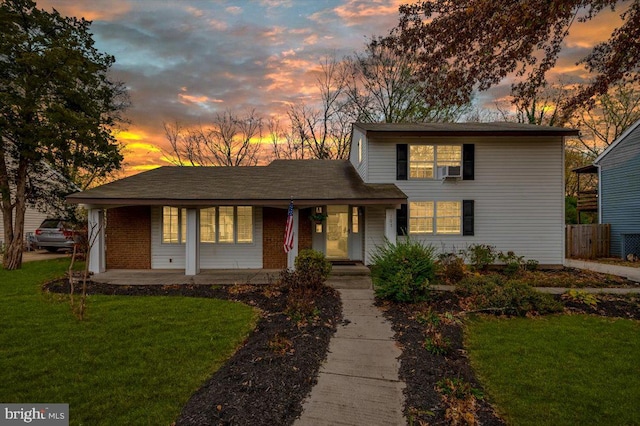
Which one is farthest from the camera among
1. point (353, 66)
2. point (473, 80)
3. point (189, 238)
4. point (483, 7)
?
point (353, 66)

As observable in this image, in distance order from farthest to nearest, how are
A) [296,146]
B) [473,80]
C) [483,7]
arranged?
[296,146] → [473,80] → [483,7]

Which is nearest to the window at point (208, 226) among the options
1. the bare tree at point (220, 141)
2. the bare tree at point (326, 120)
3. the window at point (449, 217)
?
the window at point (449, 217)

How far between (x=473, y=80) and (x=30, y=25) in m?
15.2

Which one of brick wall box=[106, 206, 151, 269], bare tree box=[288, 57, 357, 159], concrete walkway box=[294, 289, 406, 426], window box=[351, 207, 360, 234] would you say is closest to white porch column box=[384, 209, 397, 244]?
window box=[351, 207, 360, 234]

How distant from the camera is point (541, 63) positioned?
5473mm

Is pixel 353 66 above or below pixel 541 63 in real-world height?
above

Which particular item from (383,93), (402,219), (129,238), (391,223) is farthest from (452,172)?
(383,93)

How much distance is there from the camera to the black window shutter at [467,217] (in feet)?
41.4

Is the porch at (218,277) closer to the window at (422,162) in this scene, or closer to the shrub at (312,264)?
the shrub at (312,264)

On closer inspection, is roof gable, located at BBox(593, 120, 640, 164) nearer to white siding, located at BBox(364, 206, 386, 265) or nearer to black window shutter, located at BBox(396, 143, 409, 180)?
black window shutter, located at BBox(396, 143, 409, 180)

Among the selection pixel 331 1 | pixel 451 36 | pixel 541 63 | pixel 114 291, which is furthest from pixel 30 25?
pixel 541 63

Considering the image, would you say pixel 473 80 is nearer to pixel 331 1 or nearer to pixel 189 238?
pixel 331 1

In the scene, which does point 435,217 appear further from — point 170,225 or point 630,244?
point 630,244

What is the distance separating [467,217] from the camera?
41.4ft
